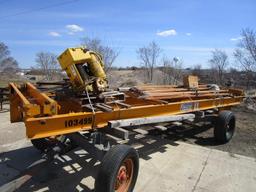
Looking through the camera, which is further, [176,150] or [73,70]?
[176,150]

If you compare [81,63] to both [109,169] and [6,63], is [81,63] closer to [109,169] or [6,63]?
[109,169]

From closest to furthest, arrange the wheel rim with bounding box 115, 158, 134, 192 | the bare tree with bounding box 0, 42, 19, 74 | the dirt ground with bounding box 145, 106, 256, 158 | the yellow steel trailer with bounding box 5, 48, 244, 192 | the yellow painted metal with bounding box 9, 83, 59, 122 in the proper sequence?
the yellow painted metal with bounding box 9, 83, 59, 122, the yellow steel trailer with bounding box 5, 48, 244, 192, the wheel rim with bounding box 115, 158, 134, 192, the dirt ground with bounding box 145, 106, 256, 158, the bare tree with bounding box 0, 42, 19, 74

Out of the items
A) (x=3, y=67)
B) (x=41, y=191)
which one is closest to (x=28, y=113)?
(x=41, y=191)

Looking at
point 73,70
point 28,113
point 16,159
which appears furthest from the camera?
point 16,159

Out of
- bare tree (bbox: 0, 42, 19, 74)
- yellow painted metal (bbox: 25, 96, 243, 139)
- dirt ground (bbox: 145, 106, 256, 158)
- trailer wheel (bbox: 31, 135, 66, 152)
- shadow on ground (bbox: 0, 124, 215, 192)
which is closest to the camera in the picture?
yellow painted metal (bbox: 25, 96, 243, 139)

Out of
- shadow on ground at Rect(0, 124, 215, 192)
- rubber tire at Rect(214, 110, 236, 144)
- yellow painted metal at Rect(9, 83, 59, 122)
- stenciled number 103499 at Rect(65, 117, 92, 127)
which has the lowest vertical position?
shadow on ground at Rect(0, 124, 215, 192)

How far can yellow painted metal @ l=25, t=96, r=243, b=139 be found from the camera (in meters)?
3.02

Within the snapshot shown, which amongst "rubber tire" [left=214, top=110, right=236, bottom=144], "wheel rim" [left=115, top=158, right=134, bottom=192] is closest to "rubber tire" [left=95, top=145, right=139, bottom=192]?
"wheel rim" [left=115, top=158, right=134, bottom=192]

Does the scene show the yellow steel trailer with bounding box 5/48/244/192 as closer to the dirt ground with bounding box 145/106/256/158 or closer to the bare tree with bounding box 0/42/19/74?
the dirt ground with bounding box 145/106/256/158

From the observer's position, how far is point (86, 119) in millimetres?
3553

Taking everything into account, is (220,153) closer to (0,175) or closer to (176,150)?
(176,150)

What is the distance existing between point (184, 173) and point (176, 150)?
1.11m

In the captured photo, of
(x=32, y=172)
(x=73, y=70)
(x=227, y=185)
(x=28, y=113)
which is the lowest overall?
(x=227, y=185)

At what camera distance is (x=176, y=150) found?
18.8ft
